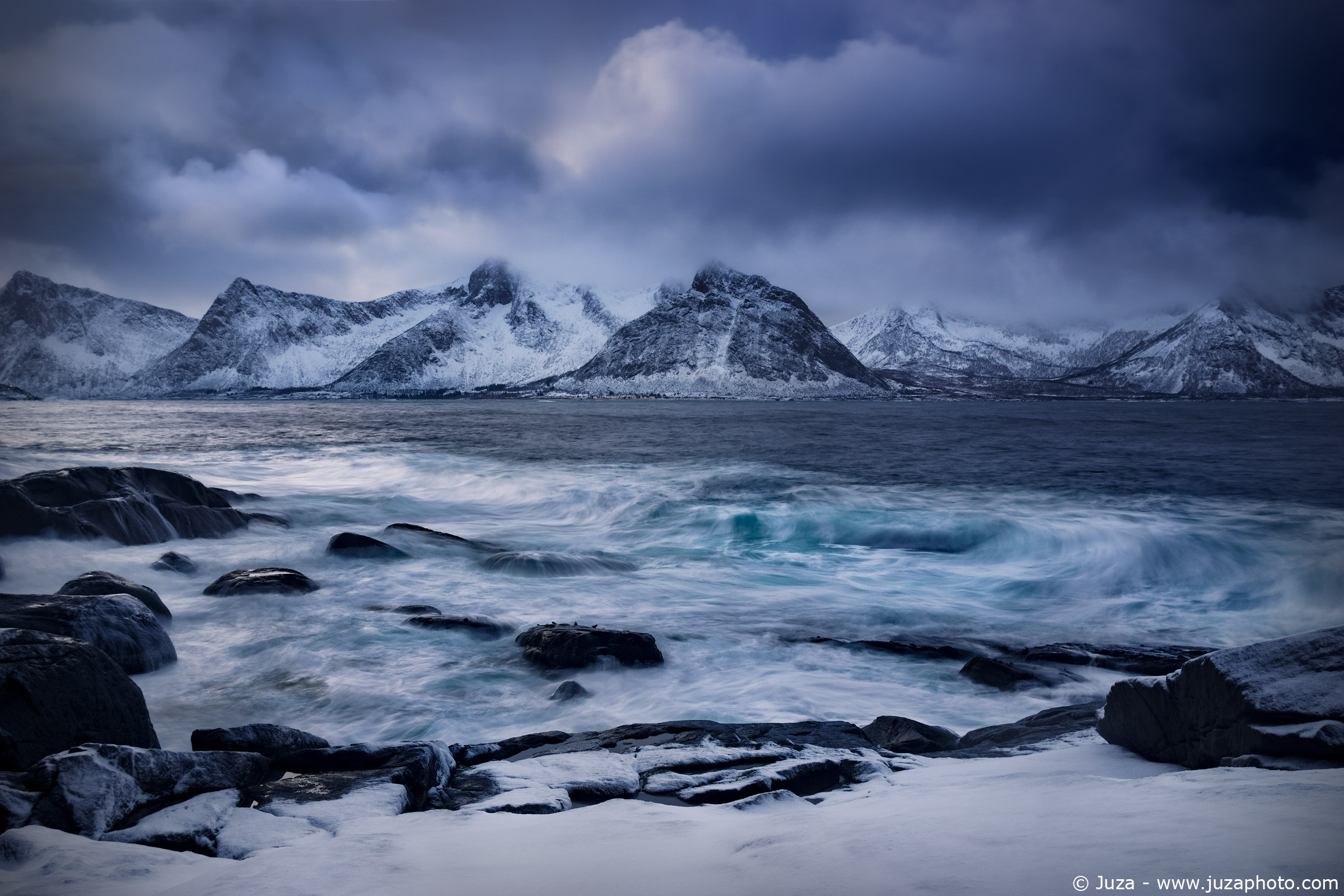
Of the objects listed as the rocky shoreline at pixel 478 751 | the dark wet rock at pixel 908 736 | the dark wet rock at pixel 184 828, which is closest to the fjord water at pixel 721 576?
the dark wet rock at pixel 908 736

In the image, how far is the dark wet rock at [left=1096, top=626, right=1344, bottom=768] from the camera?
287 cm

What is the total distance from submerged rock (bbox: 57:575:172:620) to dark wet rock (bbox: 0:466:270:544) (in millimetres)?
3965

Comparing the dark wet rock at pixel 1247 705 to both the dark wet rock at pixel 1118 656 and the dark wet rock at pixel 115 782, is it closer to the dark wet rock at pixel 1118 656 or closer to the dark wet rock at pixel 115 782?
the dark wet rock at pixel 1118 656

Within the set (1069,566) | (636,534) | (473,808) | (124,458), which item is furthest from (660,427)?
(473,808)

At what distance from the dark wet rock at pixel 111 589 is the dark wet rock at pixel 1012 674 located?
8.28 m

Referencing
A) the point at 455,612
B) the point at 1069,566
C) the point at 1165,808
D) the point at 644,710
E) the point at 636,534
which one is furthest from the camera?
the point at 636,534

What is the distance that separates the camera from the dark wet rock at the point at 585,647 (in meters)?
7.03

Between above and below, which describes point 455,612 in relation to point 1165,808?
below

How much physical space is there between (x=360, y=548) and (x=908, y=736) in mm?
9711

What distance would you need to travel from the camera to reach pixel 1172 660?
23.0 feet

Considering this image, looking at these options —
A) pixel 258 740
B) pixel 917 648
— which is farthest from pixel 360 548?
pixel 917 648

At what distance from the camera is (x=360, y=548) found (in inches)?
459

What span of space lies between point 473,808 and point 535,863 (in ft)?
3.41

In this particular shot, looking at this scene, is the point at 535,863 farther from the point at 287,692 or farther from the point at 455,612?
the point at 455,612
